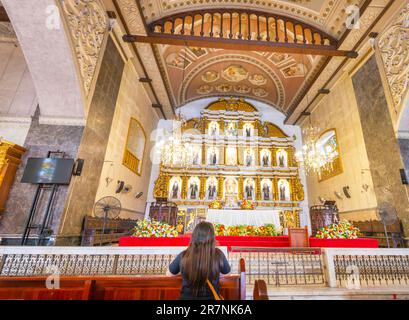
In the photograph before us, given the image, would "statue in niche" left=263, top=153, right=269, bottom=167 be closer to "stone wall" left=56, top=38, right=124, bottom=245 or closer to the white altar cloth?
the white altar cloth

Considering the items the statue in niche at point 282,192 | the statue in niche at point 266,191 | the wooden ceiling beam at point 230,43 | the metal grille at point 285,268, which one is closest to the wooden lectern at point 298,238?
the metal grille at point 285,268

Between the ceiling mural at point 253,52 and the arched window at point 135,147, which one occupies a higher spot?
the ceiling mural at point 253,52

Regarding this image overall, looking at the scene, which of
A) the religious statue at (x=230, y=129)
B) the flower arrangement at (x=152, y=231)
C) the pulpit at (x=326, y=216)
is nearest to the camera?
the flower arrangement at (x=152, y=231)

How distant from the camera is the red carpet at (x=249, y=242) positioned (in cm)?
496

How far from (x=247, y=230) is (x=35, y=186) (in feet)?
20.6

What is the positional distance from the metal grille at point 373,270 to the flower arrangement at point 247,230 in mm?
2404

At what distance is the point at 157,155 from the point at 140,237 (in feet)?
26.3

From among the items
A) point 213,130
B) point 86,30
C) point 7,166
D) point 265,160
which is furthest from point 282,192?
point 7,166

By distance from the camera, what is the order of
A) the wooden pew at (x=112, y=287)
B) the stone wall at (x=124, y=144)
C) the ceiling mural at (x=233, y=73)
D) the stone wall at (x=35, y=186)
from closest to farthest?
A: the wooden pew at (x=112, y=287)
the stone wall at (x=35, y=186)
the stone wall at (x=124, y=144)
the ceiling mural at (x=233, y=73)

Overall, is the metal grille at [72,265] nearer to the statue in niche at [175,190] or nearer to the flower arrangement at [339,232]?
the flower arrangement at [339,232]

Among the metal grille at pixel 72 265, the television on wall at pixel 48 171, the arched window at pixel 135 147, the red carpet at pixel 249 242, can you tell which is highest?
the arched window at pixel 135 147

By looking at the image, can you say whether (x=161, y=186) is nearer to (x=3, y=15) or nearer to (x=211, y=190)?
(x=211, y=190)
